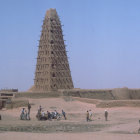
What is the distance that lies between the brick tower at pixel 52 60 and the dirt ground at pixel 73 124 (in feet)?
37.7

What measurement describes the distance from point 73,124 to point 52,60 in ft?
98.9

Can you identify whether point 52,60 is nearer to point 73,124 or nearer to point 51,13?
point 51,13

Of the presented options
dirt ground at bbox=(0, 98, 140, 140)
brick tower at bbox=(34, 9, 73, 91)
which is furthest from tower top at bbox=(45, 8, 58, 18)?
dirt ground at bbox=(0, 98, 140, 140)

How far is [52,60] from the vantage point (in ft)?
199

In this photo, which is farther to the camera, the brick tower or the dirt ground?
the brick tower

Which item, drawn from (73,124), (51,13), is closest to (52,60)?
(51,13)

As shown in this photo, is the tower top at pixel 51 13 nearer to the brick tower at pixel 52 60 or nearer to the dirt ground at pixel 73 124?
the brick tower at pixel 52 60

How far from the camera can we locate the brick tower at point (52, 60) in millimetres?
60594

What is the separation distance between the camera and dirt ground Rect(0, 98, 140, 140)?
22484mm

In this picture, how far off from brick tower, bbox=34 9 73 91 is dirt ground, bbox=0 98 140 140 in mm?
11487

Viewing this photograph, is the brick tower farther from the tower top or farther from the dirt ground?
the dirt ground

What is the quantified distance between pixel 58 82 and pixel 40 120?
2603cm

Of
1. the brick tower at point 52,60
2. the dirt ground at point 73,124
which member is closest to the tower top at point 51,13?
the brick tower at point 52,60

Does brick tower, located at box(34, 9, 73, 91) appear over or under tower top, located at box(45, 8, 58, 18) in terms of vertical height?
under
